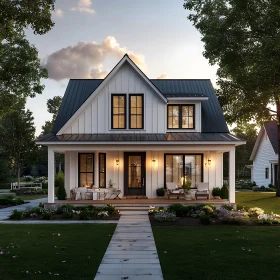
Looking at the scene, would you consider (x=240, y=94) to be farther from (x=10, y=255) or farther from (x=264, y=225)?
(x=10, y=255)

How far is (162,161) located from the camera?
2016 cm

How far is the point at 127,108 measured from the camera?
1988 centimetres

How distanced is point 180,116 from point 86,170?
586 cm

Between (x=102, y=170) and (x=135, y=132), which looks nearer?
(x=135, y=132)

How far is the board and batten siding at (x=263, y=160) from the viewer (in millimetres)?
37375

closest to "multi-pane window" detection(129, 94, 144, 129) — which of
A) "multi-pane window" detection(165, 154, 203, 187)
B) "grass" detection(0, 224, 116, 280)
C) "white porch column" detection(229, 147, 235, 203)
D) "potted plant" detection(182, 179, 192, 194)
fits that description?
"multi-pane window" detection(165, 154, 203, 187)

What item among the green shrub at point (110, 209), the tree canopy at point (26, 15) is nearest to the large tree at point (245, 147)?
the green shrub at point (110, 209)

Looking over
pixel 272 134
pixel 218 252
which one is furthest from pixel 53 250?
pixel 272 134

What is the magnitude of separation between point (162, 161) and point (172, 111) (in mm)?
2791

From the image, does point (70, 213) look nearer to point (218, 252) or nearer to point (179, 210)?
point (179, 210)

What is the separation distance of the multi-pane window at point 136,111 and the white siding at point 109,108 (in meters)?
0.23

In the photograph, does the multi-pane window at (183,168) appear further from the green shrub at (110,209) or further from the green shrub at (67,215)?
the green shrub at (67,215)

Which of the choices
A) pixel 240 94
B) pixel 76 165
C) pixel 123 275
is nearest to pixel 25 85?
pixel 76 165

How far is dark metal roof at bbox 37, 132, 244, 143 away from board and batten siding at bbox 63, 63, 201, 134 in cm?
48
